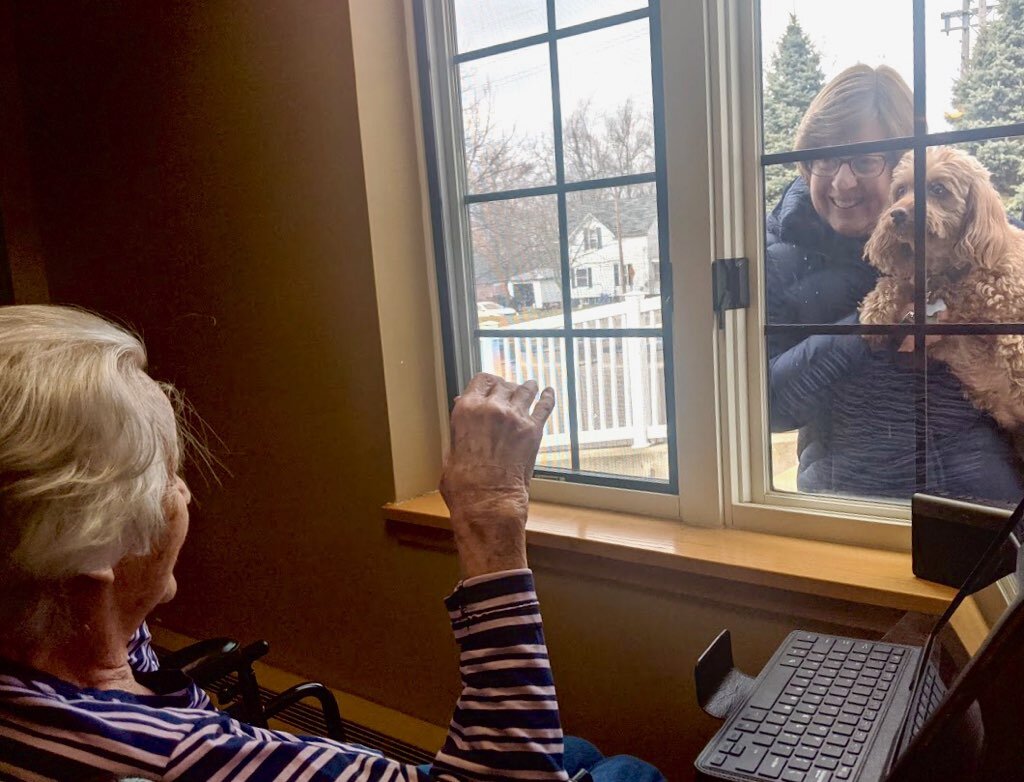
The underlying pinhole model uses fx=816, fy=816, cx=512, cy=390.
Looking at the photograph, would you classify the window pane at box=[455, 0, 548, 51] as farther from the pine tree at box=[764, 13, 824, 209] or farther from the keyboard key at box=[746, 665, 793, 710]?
the keyboard key at box=[746, 665, 793, 710]

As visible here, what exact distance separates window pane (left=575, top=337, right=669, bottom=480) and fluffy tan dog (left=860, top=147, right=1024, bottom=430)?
0.48 meters

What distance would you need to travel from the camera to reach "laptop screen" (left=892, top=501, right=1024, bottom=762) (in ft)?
2.24

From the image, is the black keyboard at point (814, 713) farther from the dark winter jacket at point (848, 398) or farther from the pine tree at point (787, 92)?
the pine tree at point (787, 92)

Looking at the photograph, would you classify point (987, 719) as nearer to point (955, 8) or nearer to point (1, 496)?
point (1, 496)

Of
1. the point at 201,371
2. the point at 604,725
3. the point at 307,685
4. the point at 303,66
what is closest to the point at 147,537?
the point at 307,685

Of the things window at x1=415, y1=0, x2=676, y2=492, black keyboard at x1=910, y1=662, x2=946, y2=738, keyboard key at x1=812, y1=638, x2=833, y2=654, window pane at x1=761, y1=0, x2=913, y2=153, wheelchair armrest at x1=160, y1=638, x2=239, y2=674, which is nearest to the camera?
black keyboard at x1=910, y1=662, x2=946, y2=738

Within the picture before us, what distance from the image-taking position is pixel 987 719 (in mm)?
440

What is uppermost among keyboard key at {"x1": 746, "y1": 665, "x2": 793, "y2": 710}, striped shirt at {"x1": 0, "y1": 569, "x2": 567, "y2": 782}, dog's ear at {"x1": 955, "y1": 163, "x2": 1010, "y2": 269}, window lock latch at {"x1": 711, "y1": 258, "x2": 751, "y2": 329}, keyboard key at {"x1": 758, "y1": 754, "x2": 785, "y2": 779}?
dog's ear at {"x1": 955, "y1": 163, "x2": 1010, "y2": 269}

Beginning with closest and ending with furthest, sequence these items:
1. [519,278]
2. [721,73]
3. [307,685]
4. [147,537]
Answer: [147,537] < [307,685] < [721,73] < [519,278]

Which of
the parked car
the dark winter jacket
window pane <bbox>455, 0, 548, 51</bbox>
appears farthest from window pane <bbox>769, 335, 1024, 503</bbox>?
window pane <bbox>455, 0, 548, 51</bbox>

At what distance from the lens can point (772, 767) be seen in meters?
0.71

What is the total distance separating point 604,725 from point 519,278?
0.97m

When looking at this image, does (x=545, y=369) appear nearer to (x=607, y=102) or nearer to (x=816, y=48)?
(x=607, y=102)

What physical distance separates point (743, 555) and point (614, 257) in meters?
0.65
